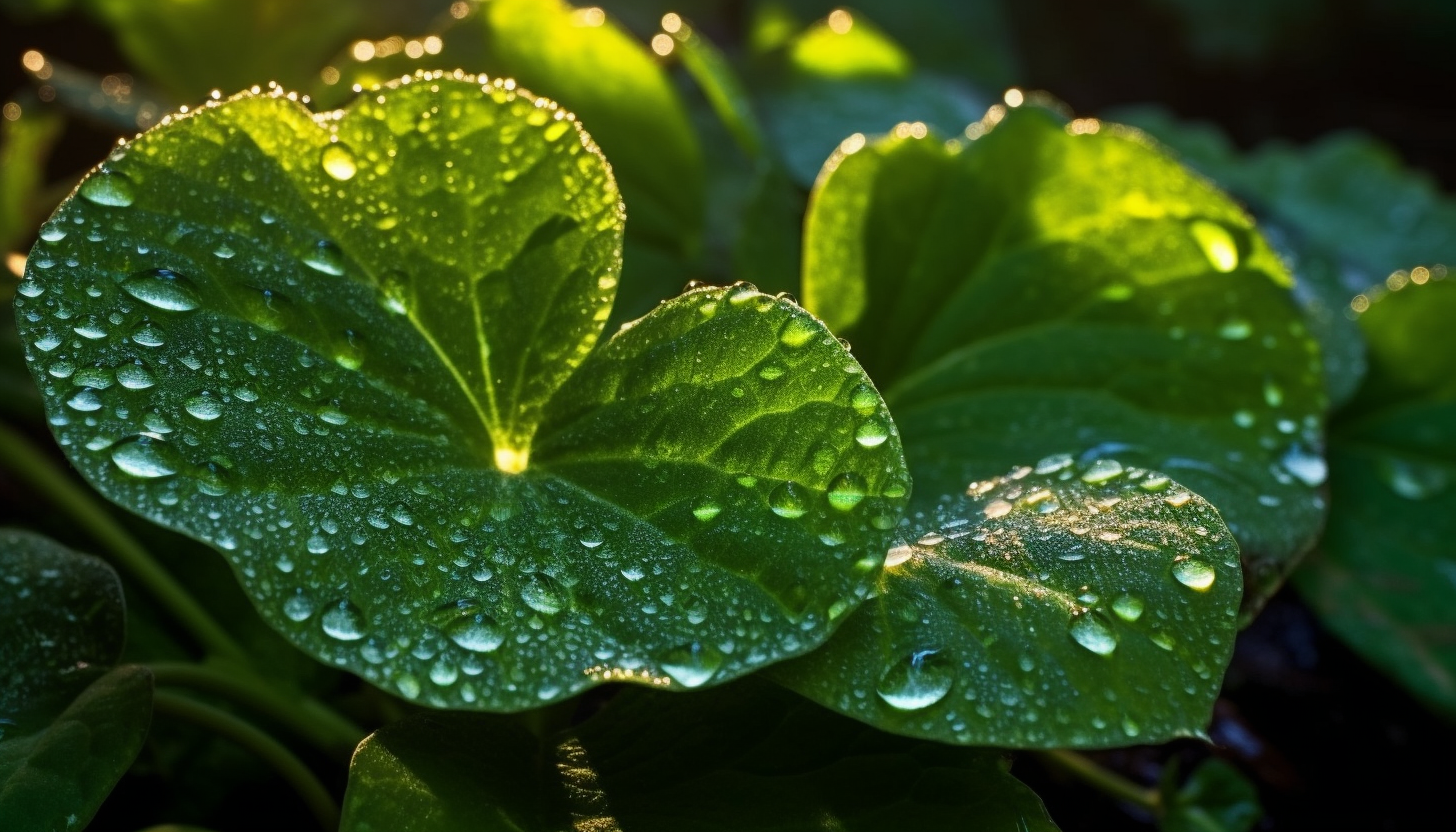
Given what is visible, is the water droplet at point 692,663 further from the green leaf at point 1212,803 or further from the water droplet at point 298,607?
the green leaf at point 1212,803

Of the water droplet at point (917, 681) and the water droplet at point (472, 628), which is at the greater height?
the water droplet at point (472, 628)

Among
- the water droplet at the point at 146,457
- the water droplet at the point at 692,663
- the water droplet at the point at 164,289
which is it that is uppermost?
the water droplet at the point at 164,289

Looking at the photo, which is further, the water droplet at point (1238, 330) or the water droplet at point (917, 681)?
the water droplet at point (1238, 330)

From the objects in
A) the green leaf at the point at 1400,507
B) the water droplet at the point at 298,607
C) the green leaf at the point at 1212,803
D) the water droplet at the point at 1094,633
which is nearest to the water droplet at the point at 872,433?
the water droplet at the point at 1094,633

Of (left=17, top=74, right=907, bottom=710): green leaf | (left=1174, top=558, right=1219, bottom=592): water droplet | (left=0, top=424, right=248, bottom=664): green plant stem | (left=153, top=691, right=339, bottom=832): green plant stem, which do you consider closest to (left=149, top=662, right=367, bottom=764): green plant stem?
(left=153, top=691, right=339, bottom=832): green plant stem

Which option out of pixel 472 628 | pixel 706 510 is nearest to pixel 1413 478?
pixel 706 510

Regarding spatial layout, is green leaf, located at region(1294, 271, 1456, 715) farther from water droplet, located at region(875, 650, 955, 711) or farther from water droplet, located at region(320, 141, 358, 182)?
water droplet, located at region(320, 141, 358, 182)

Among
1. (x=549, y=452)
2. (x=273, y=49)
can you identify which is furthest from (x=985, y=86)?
(x=549, y=452)

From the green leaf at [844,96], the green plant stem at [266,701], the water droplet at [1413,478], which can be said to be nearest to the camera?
the green plant stem at [266,701]
